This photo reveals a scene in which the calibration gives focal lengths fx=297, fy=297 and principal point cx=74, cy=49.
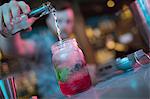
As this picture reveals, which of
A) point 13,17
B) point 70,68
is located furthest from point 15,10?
point 70,68

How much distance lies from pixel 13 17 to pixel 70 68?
→ 1.19 ft

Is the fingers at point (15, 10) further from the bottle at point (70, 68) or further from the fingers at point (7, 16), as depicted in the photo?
the bottle at point (70, 68)

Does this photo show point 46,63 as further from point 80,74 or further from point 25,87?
point 80,74

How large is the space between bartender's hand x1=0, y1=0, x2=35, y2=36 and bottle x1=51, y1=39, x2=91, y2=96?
0.74 ft

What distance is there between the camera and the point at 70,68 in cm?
105

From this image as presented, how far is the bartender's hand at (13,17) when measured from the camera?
1.23 meters

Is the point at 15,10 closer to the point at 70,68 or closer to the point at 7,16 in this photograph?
the point at 7,16

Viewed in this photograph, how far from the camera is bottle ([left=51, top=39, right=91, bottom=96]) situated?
3.43 ft

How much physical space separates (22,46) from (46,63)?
0.25 m

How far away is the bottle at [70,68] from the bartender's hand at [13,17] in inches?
8.9

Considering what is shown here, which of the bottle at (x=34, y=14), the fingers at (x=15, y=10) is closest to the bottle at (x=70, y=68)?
the bottle at (x=34, y=14)

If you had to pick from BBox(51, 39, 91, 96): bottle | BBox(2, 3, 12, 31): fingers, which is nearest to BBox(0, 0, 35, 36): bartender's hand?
→ BBox(2, 3, 12, 31): fingers

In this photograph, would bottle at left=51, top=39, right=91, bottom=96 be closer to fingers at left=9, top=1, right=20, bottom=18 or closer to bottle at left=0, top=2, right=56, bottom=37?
bottle at left=0, top=2, right=56, bottom=37

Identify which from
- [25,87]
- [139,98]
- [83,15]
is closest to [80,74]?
[139,98]
